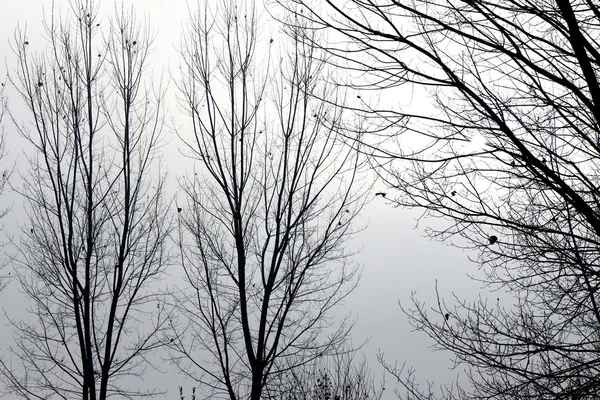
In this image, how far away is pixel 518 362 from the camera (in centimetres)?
453

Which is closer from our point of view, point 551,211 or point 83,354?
point 551,211

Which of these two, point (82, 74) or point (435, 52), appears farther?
point (82, 74)

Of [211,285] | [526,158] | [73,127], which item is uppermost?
[73,127]

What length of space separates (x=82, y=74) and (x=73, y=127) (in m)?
0.95

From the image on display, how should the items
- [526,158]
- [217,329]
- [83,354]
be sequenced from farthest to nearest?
[83,354]
[217,329]
[526,158]

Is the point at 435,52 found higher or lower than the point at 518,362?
higher

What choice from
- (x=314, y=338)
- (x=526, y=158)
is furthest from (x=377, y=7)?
(x=314, y=338)

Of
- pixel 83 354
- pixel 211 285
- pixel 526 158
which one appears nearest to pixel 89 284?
pixel 83 354

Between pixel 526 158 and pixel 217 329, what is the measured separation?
20.3 ft

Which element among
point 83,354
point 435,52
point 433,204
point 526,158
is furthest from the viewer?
point 83,354

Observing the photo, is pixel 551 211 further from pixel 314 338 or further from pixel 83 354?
pixel 83 354

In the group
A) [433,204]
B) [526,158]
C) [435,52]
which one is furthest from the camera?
[433,204]

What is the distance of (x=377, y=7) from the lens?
155 inches

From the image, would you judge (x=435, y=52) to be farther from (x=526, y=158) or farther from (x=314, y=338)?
(x=314, y=338)
